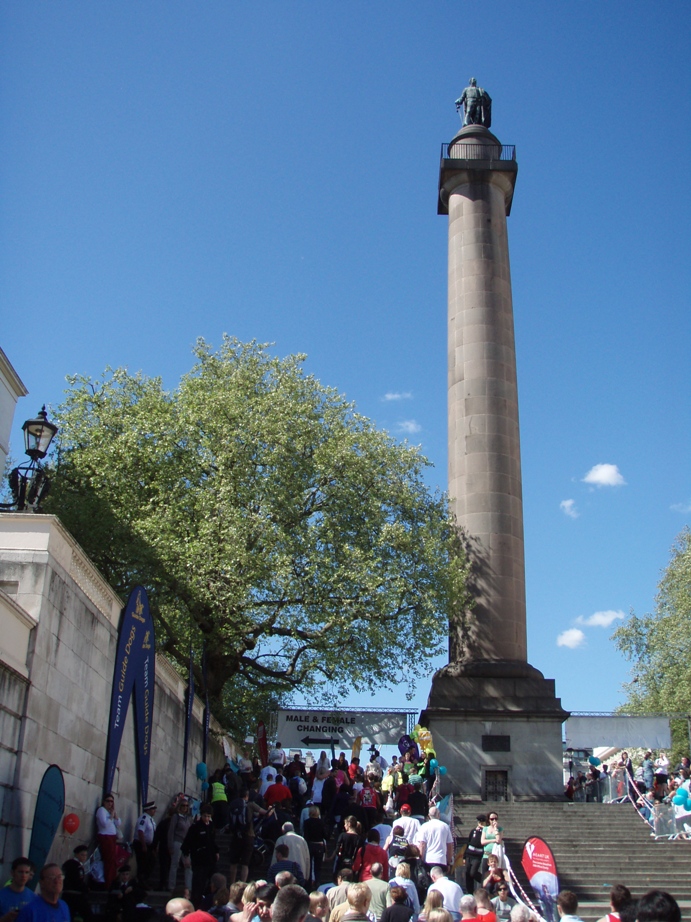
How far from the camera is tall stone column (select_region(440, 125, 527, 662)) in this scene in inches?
1089

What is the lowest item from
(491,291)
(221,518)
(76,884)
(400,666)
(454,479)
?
(76,884)

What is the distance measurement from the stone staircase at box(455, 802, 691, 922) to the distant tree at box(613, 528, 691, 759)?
65.6 ft

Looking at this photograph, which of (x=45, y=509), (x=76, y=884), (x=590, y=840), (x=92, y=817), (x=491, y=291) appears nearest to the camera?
(x=76, y=884)

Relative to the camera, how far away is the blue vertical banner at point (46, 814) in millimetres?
10992

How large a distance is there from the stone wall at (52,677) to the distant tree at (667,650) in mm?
31609

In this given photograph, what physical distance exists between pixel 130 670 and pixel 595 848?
10.3m

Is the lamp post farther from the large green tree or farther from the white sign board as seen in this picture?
the white sign board

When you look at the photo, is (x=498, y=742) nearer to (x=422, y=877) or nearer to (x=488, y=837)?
(x=488, y=837)

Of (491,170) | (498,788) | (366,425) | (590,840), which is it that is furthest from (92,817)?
(491,170)

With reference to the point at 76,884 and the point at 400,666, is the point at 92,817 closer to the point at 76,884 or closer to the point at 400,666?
the point at 76,884

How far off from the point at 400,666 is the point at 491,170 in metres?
17.2

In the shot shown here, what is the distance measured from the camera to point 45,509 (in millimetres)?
26469

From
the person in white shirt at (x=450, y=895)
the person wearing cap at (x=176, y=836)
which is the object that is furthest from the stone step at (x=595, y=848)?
the person wearing cap at (x=176, y=836)

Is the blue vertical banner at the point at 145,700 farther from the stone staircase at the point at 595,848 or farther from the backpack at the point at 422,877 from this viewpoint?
the stone staircase at the point at 595,848
